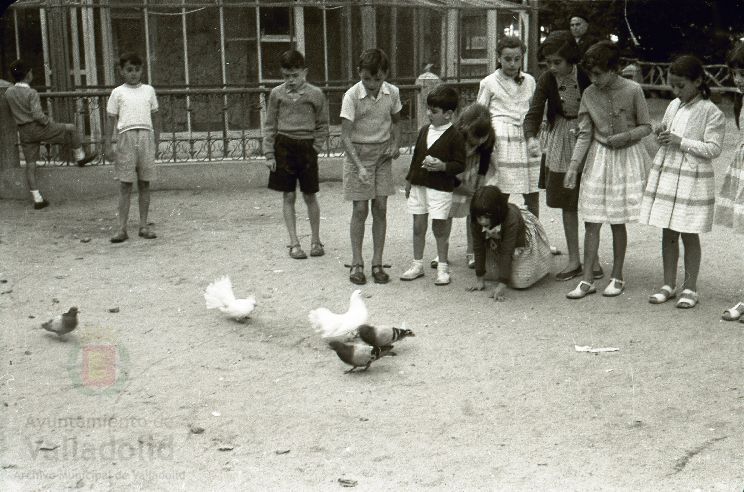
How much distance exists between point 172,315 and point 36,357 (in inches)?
42.9

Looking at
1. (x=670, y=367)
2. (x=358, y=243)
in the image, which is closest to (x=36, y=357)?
(x=358, y=243)

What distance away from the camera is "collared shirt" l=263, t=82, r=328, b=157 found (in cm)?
855

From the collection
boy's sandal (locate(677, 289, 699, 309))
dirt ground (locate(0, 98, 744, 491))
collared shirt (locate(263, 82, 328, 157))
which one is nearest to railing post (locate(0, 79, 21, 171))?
dirt ground (locate(0, 98, 744, 491))

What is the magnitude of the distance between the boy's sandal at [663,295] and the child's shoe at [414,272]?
171 centimetres

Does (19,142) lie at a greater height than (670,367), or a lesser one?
greater

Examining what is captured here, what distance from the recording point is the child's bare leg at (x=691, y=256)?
6.94 meters

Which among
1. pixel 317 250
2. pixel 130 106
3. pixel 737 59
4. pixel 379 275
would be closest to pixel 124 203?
pixel 130 106

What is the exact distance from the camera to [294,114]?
28.2 ft

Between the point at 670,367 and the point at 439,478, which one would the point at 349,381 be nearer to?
the point at 439,478

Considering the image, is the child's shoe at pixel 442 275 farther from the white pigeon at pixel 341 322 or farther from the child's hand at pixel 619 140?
the child's hand at pixel 619 140

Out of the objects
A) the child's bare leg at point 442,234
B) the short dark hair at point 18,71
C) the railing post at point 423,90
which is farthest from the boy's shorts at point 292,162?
the railing post at point 423,90

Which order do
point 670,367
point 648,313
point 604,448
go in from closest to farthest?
1. point 604,448
2. point 670,367
3. point 648,313

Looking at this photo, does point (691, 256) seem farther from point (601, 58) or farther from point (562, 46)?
point (562, 46)

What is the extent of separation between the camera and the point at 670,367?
592 cm
